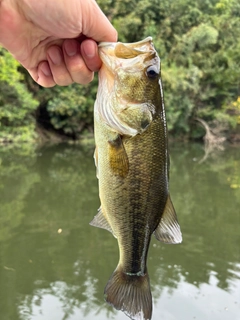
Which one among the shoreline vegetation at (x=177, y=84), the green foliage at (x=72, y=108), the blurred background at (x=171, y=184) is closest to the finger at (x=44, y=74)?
the blurred background at (x=171, y=184)

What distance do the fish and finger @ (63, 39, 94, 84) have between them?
17cm

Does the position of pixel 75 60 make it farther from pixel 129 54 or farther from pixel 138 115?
pixel 138 115

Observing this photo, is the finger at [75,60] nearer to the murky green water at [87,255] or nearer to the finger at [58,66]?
the finger at [58,66]

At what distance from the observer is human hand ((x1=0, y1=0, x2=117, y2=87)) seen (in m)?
1.66

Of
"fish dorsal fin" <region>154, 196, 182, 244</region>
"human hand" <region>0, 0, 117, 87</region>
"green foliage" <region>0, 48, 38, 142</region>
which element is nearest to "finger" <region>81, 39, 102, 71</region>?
"human hand" <region>0, 0, 117, 87</region>

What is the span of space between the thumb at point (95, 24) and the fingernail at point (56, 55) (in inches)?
10.9

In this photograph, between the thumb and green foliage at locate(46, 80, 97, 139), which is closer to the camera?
the thumb

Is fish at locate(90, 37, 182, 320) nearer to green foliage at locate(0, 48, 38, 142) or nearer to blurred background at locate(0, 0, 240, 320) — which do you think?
blurred background at locate(0, 0, 240, 320)

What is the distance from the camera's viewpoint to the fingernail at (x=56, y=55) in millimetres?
1980

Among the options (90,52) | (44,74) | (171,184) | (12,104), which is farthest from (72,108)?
(90,52)

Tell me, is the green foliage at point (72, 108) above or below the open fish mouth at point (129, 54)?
below

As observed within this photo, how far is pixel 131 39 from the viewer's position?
2302 cm

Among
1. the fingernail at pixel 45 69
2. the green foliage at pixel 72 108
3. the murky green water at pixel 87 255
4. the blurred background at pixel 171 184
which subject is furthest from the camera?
the green foliage at pixel 72 108

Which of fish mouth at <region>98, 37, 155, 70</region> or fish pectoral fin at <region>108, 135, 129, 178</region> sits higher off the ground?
fish mouth at <region>98, 37, 155, 70</region>
